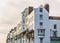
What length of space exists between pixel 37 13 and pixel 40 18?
1.84 metres

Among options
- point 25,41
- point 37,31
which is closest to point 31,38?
point 37,31

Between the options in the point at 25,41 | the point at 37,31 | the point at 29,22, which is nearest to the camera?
the point at 37,31

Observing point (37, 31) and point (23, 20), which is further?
point (23, 20)

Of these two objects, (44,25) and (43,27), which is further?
(44,25)

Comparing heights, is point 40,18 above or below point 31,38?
above

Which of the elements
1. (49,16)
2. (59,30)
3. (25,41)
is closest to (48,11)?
(49,16)

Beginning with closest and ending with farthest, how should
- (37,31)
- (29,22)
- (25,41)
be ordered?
(37,31) → (29,22) → (25,41)

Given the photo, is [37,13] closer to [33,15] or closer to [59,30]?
[33,15]

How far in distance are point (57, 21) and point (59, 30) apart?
9.63 ft

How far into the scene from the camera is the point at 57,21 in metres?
Result: 86.8

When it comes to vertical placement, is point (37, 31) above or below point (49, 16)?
below

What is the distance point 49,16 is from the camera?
8912cm

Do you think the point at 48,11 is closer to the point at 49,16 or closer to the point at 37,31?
the point at 49,16

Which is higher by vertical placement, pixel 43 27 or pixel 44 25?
pixel 44 25
